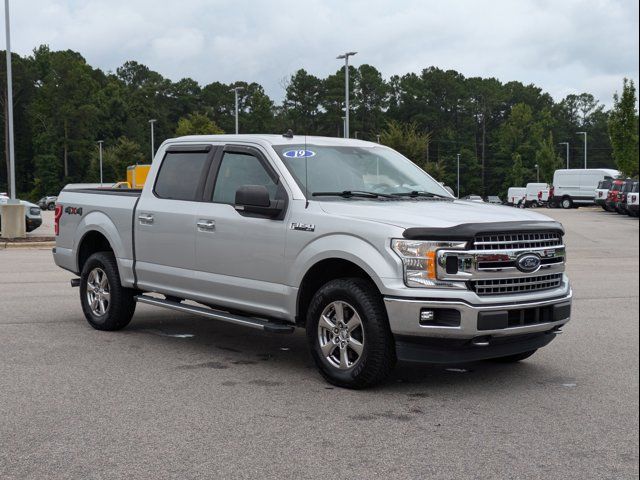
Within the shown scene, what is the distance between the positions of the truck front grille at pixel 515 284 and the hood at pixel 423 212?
0.43m

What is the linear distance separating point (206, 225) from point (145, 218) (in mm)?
1010

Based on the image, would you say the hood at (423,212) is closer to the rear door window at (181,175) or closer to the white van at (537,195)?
the rear door window at (181,175)

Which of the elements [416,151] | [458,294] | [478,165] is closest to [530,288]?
[458,294]

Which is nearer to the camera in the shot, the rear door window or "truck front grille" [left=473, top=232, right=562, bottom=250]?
"truck front grille" [left=473, top=232, right=562, bottom=250]

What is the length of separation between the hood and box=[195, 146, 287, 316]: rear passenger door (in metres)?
0.61

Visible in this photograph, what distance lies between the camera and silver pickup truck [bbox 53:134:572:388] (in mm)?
5938

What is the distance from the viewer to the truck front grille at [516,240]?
5.95 meters

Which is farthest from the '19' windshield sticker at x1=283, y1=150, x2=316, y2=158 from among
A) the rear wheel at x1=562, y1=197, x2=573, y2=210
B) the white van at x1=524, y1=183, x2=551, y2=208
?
the white van at x1=524, y1=183, x2=551, y2=208

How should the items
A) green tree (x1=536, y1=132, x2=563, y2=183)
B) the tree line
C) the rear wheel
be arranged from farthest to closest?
the tree line
green tree (x1=536, y1=132, x2=563, y2=183)
the rear wheel

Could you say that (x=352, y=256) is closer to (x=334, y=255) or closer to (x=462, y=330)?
(x=334, y=255)

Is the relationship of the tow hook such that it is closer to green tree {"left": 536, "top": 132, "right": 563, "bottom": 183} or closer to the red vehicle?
the red vehicle

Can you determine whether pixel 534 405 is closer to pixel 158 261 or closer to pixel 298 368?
pixel 298 368

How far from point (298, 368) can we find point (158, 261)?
1902mm

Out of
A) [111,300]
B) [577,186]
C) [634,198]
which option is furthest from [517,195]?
[111,300]
